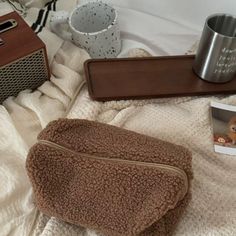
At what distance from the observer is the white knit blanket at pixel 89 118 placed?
2.03 ft

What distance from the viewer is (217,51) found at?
0.72 m

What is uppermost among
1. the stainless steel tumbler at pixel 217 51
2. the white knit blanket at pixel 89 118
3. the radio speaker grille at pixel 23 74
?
the stainless steel tumbler at pixel 217 51

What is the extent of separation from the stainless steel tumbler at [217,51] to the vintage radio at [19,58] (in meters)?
0.30

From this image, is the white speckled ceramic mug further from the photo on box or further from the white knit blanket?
the photo on box

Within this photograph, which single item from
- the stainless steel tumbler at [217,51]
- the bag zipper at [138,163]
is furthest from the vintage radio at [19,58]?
the stainless steel tumbler at [217,51]

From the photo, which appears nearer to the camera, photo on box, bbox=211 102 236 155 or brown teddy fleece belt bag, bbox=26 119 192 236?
brown teddy fleece belt bag, bbox=26 119 192 236

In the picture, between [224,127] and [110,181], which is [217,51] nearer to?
[224,127]

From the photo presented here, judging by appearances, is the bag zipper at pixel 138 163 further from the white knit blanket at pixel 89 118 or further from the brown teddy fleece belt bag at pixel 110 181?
the white knit blanket at pixel 89 118

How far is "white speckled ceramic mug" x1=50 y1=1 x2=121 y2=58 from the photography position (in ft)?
2.65

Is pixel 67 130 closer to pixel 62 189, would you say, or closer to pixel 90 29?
pixel 62 189

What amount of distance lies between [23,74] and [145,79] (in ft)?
0.78

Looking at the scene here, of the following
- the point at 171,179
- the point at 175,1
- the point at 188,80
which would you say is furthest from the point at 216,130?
the point at 175,1

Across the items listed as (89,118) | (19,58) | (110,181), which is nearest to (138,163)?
(110,181)

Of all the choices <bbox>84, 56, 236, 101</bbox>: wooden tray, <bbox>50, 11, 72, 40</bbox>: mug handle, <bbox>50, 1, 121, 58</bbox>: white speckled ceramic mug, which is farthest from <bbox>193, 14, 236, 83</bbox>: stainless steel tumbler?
<bbox>50, 11, 72, 40</bbox>: mug handle
